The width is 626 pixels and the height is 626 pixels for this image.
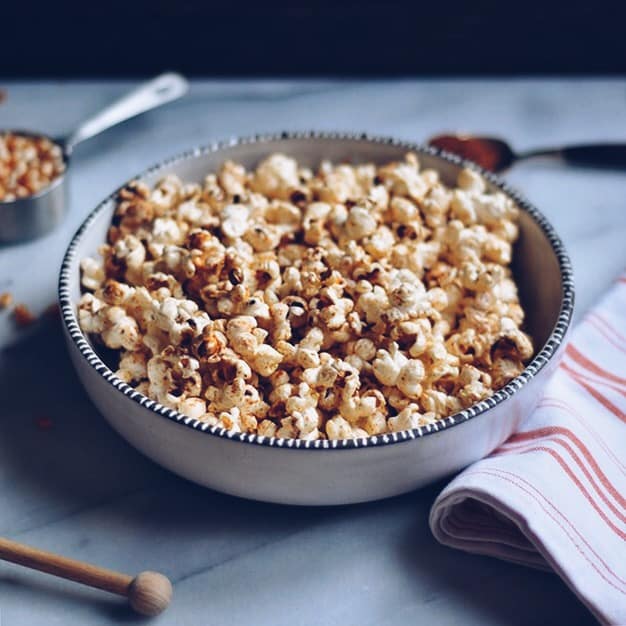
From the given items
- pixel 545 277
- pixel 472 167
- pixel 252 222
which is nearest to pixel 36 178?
pixel 252 222

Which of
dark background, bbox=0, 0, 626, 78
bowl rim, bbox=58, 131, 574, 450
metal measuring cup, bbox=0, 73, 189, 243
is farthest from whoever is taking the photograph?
dark background, bbox=0, 0, 626, 78

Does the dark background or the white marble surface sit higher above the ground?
the dark background

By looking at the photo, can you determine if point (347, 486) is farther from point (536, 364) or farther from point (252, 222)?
point (252, 222)

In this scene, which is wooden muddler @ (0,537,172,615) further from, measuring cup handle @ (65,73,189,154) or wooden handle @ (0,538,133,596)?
measuring cup handle @ (65,73,189,154)

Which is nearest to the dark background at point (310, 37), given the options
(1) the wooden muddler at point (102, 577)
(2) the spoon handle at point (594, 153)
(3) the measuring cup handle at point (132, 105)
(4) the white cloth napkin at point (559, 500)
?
(3) the measuring cup handle at point (132, 105)

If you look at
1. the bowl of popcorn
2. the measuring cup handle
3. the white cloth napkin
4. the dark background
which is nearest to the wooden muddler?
the bowl of popcorn

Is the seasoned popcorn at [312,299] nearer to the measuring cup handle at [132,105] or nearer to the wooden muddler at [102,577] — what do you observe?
the wooden muddler at [102,577]

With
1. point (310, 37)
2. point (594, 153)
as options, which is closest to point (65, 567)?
point (594, 153)

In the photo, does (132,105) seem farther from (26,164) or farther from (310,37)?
Answer: (310,37)
